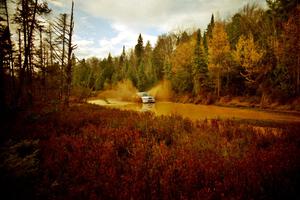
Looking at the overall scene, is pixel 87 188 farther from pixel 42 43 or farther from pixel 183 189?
pixel 42 43

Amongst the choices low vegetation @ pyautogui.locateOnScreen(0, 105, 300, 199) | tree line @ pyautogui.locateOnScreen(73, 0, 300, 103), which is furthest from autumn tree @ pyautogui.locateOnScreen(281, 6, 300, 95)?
low vegetation @ pyautogui.locateOnScreen(0, 105, 300, 199)

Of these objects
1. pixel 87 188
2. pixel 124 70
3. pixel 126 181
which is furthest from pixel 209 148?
pixel 124 70

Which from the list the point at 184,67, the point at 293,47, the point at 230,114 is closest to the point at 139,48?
the point at 184,67

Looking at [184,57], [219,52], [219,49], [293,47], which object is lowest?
[293,47]

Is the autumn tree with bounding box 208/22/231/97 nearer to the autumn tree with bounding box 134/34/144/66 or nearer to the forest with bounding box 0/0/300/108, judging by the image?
the forest with bounding box 0/0/300/108

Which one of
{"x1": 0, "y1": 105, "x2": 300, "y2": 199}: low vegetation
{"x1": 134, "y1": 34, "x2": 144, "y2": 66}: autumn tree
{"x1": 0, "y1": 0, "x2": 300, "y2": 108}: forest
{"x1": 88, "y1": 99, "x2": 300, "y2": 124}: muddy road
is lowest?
{"x1": 88, "y1": 99, "x2": 300, "y2": 124}: muddy road

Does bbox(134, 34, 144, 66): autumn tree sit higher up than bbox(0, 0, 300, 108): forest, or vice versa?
bbox(134, 34, 144, 66): autumn tree

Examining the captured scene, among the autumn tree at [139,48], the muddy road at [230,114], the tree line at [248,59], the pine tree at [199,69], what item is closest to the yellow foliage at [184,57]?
the tree line at [248,59]

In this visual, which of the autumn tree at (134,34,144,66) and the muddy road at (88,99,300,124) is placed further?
the autumn tree at (134,34,144,66)

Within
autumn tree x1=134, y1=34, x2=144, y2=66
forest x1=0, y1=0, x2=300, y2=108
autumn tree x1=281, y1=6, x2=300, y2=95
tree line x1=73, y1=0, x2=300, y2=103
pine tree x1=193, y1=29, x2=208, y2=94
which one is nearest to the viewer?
forest x1=0, y1=0, x2=300, y2=108

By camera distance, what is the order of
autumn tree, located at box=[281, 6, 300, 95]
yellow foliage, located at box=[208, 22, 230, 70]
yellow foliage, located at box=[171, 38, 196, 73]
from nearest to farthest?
autumn tree, located at box=[281, 6, 300, 95] → yellow foliage, located at box=[208, 22, 230, 70] → yellow foliage, located at box=[171, 38, 196, 73]

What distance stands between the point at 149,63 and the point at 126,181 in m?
58.5

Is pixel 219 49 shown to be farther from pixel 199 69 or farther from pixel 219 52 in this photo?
pixel 199 69

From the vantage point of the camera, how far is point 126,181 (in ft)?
10.8
